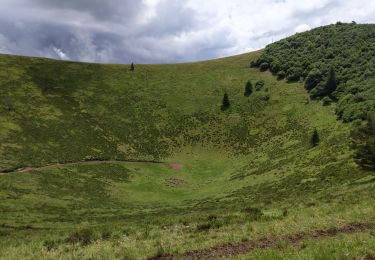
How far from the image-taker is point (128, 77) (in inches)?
5600

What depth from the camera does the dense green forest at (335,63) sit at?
95.4 meters

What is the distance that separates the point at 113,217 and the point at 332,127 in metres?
55.8

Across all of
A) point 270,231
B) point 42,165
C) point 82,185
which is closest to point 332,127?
point 82,185

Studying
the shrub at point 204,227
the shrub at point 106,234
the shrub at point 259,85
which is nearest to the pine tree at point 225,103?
the shrub at point 259,85

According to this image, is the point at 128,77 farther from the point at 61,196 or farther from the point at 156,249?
the point at 156,249

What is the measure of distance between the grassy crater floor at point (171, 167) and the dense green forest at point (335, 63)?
4.81 m

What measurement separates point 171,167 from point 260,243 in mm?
75013

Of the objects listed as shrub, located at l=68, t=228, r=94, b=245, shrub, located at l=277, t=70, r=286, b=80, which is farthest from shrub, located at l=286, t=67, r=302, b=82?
shrub, located at l=68, t=228, r=94, b=245

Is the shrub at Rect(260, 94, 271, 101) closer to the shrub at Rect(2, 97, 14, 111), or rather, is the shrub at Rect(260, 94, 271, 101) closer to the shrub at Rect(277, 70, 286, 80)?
the shrub at Rect(277, 70, 286, 80)

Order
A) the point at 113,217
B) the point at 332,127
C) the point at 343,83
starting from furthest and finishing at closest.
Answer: the point at 343,83
the point at 332,127
the point at 113,217

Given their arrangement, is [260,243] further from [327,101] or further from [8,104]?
[8,104]

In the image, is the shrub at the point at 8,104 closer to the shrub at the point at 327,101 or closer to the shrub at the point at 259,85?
the shrub at the point at 259,85

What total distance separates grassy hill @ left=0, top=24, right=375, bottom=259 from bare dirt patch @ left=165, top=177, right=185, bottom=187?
39 cm

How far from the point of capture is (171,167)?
9081 cm
